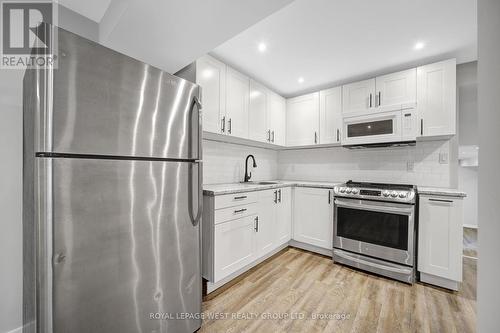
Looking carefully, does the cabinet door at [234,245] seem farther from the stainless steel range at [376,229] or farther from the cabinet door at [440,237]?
the cabinet door at [440,237]

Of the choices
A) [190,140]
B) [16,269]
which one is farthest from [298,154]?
[16,269]

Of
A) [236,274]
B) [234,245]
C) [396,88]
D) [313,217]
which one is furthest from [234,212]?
[396,88]

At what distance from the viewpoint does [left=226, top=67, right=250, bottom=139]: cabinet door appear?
2.37 meters

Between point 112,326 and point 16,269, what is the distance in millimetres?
874

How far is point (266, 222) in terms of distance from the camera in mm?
2473

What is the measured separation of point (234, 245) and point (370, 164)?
7.59 ft

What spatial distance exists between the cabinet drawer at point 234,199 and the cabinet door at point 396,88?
1.98 m

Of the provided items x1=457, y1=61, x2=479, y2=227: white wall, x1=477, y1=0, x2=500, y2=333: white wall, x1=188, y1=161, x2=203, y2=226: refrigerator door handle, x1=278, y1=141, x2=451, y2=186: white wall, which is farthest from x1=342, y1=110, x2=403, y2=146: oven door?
x1=188, y1=161, x2=203, y2=226: refrigerator door handle

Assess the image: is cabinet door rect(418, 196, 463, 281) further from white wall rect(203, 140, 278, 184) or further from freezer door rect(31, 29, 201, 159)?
freezer door rect(31, 29, 201, 159)

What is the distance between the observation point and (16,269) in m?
1.29

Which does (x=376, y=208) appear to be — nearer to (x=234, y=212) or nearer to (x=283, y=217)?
(x=283, y=217)

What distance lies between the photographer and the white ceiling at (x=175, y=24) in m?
1.15

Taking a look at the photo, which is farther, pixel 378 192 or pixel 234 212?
pixel 378 192

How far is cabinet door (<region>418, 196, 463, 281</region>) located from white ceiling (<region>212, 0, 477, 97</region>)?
5.31 ft
